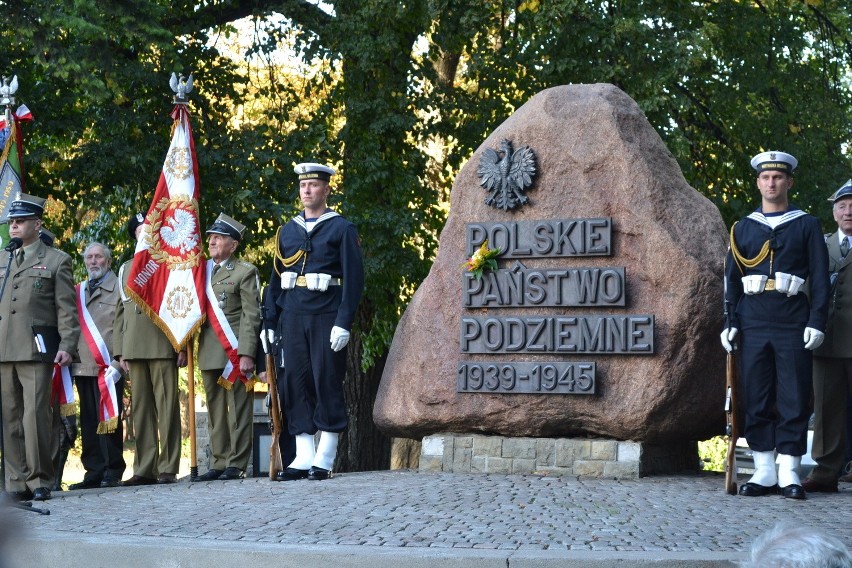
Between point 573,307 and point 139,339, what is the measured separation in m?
3.60

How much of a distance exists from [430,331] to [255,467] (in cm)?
321

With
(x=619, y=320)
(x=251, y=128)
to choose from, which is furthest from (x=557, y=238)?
(x=251, y=128)

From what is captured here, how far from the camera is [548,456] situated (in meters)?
8.79

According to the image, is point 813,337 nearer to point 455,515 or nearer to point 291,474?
point 455,515

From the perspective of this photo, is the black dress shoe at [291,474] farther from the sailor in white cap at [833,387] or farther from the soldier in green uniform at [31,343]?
the sailor in white cap at [833,387]

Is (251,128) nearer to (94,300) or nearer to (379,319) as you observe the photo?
(379,319)

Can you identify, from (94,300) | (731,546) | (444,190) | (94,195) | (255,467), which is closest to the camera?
(731,546)

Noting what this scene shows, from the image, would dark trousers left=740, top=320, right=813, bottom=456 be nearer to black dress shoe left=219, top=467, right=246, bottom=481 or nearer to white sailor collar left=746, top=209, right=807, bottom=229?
white sailor collar left=746, top=209, right=807, bottom=229

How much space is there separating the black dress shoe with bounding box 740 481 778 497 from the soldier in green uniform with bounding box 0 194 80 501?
15.8 feet

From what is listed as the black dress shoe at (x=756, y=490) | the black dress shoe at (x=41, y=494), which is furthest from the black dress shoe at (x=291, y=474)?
the black dress shoe at (x=756, y=490)

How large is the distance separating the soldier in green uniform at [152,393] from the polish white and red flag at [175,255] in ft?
0.39

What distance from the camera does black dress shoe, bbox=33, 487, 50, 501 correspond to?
8.16 meters

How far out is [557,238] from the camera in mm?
8992

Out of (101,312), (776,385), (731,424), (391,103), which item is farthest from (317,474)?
(391,103)
